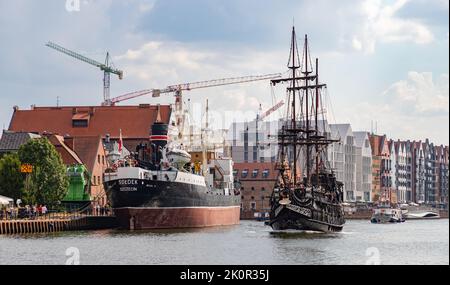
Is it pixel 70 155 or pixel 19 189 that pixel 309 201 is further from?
pixel 70 155

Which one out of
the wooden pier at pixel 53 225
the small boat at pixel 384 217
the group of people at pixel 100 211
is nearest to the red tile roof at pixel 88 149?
the group of people at pixel 100 211

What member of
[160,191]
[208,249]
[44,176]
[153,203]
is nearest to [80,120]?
[44,176]

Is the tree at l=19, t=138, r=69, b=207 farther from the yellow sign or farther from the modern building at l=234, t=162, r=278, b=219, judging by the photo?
the modern building at l=234, t=162, r=278, b=219

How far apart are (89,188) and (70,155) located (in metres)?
6.20

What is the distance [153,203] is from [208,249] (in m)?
31.9

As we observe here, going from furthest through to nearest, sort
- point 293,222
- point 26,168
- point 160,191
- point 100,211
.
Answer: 1. point 100,211
2. point 26,168
3. point 160,191
4. point 293,222

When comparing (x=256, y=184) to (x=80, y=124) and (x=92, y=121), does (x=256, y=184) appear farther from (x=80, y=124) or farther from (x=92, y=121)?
(x=80, y=124)

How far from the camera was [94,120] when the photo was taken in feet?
566

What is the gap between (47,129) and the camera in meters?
171

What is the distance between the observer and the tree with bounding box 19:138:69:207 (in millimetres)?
111812

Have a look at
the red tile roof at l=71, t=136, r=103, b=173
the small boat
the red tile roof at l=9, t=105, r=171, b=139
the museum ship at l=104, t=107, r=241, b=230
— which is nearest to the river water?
the museum ship at l=104, t=107, r=241, b=230

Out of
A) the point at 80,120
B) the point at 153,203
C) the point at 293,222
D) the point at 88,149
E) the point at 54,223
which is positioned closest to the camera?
the point at 54,223

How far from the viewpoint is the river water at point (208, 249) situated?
6309cm
